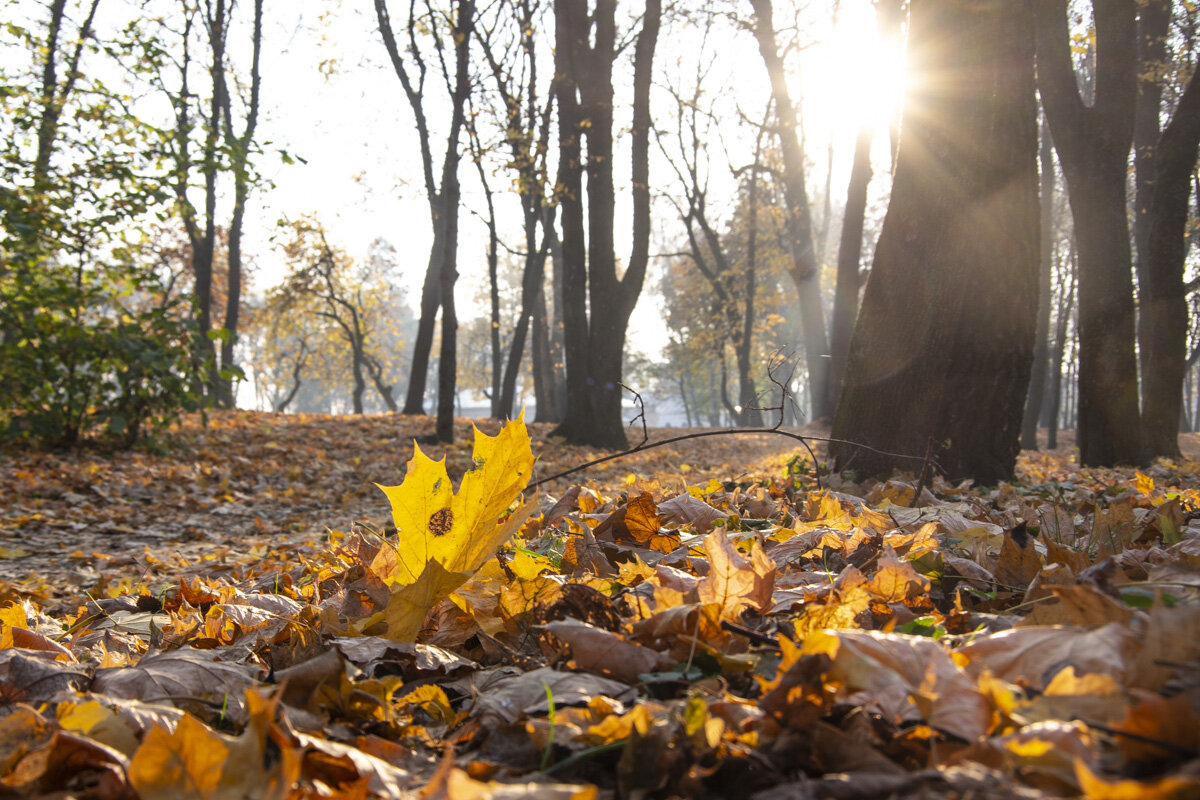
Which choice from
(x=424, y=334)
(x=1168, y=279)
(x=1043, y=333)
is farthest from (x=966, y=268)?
(x=424, y=334)

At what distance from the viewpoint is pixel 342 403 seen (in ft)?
283

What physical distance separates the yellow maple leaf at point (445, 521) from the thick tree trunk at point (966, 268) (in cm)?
356

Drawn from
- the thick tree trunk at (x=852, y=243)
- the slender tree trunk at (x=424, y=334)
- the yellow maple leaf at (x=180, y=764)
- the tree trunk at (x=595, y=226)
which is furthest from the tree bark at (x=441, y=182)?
the yellow maple leaf at (x=180, y=764)

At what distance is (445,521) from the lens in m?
1.55

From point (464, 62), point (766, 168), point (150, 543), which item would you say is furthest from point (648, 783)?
point (766, 168)

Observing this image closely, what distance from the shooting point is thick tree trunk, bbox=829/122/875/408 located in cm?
1366

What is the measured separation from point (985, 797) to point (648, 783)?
0.40 m

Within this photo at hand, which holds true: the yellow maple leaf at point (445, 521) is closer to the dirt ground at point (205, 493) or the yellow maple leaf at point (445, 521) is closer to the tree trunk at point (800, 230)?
the dirt ground at point (205, 493)

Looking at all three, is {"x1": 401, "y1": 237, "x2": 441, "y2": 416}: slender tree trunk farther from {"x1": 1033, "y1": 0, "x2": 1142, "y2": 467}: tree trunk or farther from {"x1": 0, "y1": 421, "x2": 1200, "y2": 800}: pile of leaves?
{"x1": 0, "y1": 421, "x2": 1200, "y2": 800}: pile of leaves

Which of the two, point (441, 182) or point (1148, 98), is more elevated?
point (1148, 98)

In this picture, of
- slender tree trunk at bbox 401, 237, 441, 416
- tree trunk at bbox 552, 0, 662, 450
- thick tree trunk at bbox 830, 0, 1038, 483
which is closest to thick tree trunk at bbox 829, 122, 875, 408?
tree trunk at bbox 552, 0, 662, 450

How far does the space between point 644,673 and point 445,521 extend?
0.58m

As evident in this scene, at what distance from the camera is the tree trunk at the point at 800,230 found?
16984mm

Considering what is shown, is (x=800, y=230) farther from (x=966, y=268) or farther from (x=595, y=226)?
(x=966, y=268)
